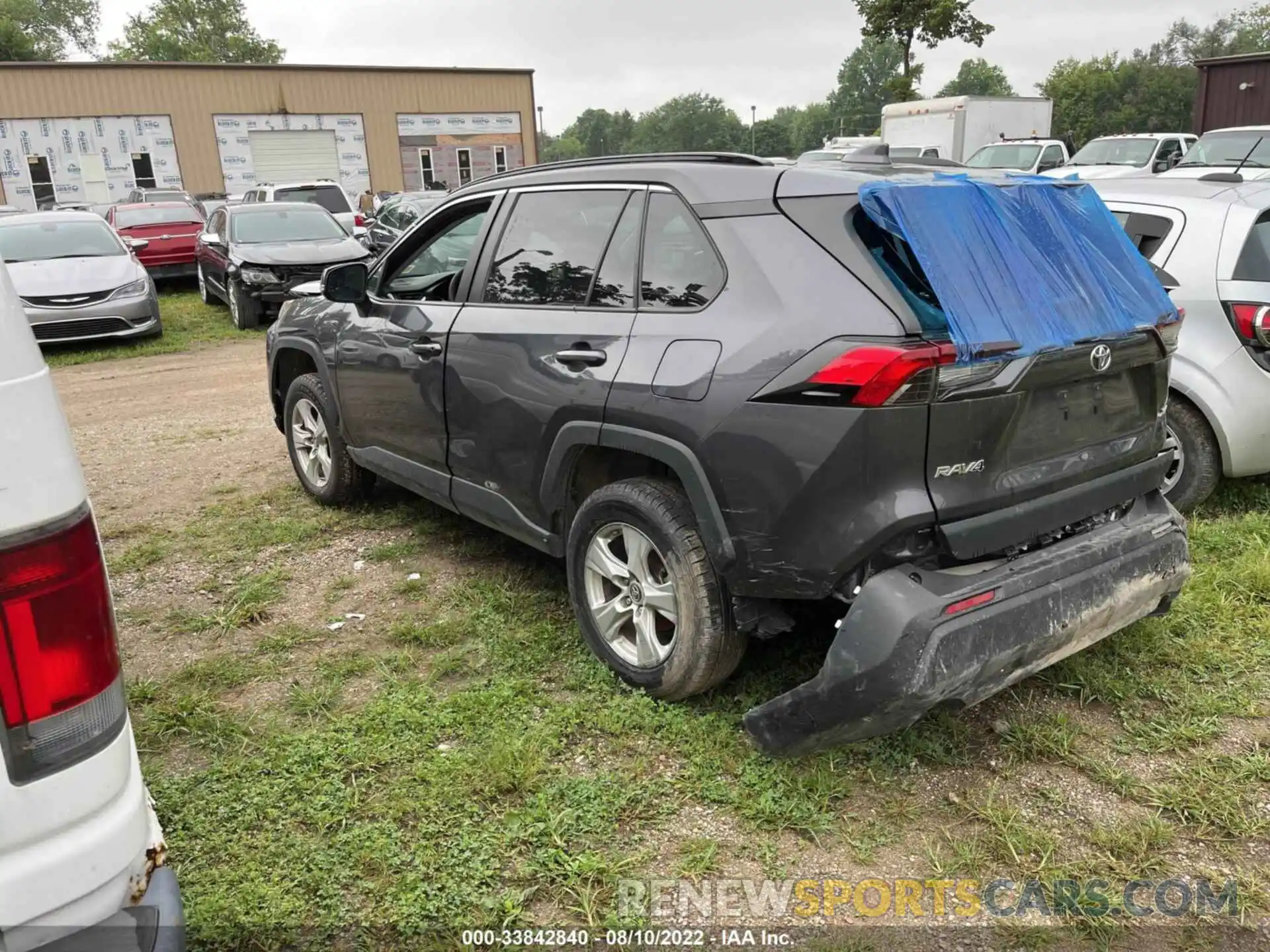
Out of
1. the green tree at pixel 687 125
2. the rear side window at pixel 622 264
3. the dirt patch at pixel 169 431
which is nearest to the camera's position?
A: the rear side window at pixel 622 264

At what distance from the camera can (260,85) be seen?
111ft

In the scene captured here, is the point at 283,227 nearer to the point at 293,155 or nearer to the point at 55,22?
the point at 293,155

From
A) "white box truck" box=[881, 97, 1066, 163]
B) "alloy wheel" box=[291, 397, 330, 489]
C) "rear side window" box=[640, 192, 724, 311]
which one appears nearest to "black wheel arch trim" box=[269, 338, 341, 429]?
"alloy wheel" box=[291, 397, 330, 489]

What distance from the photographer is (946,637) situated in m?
2.59

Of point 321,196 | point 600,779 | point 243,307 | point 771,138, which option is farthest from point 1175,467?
point 771,138

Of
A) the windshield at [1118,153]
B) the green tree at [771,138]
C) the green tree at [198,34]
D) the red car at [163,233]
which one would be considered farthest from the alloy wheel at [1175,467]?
the green tree at [771,138]

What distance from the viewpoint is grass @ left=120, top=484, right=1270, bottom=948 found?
260 centimetres

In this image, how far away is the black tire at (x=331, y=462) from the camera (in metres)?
5.21

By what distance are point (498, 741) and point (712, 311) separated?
61.7 inches

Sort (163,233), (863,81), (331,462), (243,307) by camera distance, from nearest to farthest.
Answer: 1. (331,462)
2. (243,307)
3. (163,233)
4. (863,81)

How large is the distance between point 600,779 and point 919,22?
31.9 metres

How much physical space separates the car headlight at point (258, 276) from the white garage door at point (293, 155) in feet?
77.9

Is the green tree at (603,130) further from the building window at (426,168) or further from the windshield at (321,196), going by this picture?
the windshield at (321,196)

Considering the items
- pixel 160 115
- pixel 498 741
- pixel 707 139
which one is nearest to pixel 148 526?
pixel 498 741
